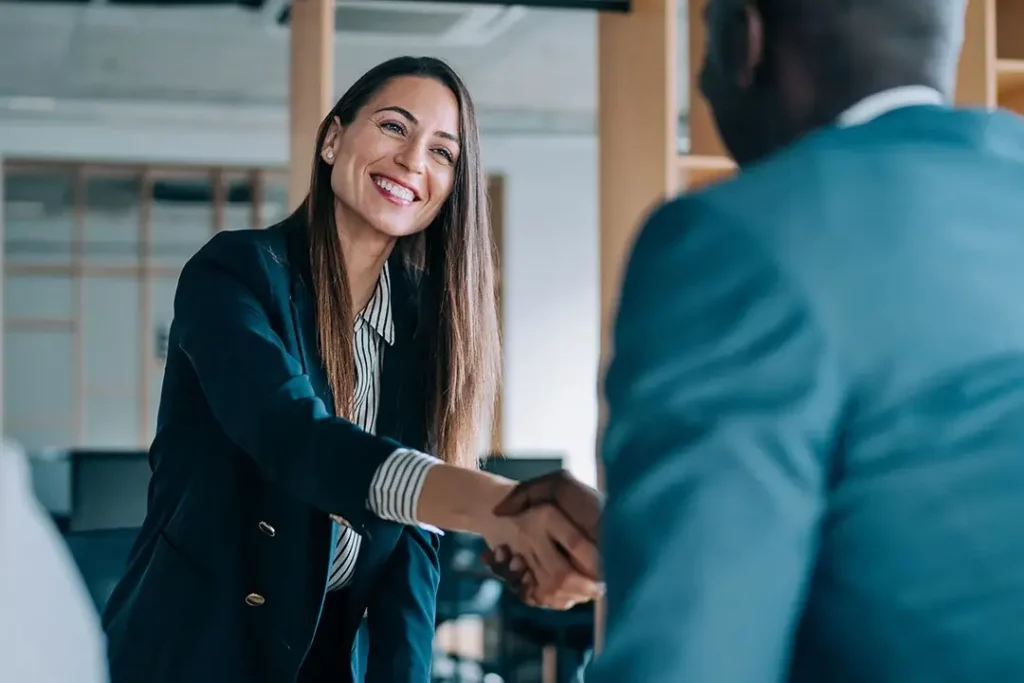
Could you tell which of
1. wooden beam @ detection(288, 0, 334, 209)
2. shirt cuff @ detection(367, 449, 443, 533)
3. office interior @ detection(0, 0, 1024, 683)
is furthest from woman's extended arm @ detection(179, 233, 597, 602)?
wooden beam @ detection(288, 0, 334, 209)

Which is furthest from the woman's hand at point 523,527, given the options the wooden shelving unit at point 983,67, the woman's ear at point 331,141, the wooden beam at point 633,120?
the wooden shelving unit at point 983,67

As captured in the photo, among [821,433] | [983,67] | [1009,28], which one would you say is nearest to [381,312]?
[821,433]

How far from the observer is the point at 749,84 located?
0.74m

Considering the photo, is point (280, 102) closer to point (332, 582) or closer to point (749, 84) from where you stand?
point (332, 582)

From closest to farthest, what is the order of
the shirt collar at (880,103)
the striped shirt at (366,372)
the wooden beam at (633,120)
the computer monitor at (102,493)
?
1. the shirt collar at (880,103)
2. the striped shirt at (366,372)
3. the computer monitor at (102,493)
4. the wooden beam at (633,120)

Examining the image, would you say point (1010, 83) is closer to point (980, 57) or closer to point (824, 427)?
point (980, 57)

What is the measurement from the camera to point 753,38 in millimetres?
735

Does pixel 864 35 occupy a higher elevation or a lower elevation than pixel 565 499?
higher

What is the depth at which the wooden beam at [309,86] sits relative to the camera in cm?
359

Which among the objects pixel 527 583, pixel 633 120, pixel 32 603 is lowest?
pixel 527 583

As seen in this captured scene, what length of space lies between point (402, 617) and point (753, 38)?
3.43 feet

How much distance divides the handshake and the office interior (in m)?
1.03

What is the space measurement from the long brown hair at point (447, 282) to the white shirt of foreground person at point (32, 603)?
0.97 meters

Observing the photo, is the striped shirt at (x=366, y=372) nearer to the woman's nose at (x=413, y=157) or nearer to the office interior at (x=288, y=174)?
the woman's nose at (x=413, y=157)
